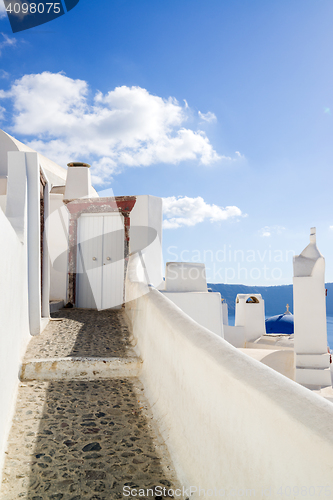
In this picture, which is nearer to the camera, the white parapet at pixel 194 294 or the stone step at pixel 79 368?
the stone step at pixel 79 368

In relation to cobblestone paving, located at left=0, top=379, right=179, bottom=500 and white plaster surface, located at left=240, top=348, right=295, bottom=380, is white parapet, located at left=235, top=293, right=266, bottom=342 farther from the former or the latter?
cobblestone paving, located at left=0, top=379, right=179, bottom=500

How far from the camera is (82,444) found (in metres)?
2.30

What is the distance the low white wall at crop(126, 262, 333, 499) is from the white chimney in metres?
6.71

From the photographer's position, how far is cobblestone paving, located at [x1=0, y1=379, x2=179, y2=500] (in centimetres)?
190

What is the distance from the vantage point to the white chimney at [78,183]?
862 cm

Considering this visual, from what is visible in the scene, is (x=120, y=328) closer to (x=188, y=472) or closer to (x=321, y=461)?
(x=188, y=472)

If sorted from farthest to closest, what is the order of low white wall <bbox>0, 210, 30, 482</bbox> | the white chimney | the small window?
the small window
the white chimney
low white wall <bbox>0, 210, 30, 482</bbox>

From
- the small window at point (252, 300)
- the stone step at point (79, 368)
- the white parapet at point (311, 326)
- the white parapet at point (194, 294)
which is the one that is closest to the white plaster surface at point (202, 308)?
the white parapet at point (194, 294)

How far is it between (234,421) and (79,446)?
137 cm

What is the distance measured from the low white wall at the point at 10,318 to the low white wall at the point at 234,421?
1.14 meters

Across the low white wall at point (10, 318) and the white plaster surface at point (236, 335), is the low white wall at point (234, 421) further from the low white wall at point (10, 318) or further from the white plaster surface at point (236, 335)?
the white plaster surface at point (236, 335)

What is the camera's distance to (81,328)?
5117 millimetres

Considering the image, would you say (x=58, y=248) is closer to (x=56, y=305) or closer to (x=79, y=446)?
(x=56, y=305)

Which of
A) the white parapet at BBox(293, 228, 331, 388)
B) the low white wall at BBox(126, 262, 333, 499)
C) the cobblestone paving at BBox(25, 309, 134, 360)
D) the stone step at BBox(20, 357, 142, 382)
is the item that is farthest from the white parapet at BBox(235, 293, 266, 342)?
the low white wall at BBox(126, 262, 333, 499)
